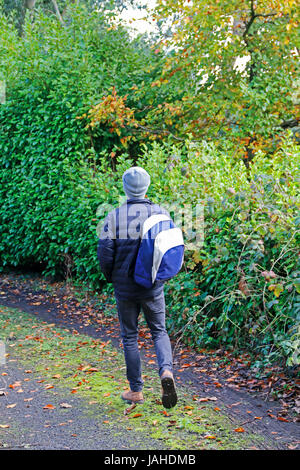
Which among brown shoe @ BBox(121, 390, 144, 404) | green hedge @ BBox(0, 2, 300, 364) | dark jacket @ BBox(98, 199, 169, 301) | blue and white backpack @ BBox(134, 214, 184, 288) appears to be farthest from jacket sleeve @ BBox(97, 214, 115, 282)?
green hedge @ BBox(0, 2, 300, 364)

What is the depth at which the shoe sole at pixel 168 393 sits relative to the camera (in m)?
4.13

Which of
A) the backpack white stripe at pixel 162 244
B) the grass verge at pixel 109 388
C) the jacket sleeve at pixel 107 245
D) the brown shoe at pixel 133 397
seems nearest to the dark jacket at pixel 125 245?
the jacket sleeve at pixel 107 245

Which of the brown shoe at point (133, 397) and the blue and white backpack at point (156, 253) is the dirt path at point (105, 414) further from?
the blue and white backpack at point (156, 253)

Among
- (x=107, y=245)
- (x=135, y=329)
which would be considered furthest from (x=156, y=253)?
(x=135, y=329)

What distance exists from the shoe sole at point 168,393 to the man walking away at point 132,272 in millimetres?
109

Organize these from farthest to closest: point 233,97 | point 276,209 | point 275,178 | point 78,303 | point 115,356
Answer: point 233,97
point 78,303
point 115,356
point 275,178
point 276,209

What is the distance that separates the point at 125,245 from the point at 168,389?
1.22 metres

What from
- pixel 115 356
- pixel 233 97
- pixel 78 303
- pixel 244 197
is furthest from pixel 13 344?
pixel 233 97

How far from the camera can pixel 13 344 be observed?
6.62 meters

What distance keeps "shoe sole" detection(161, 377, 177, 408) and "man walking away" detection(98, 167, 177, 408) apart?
0.11 metres

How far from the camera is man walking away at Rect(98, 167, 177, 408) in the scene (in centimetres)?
431
